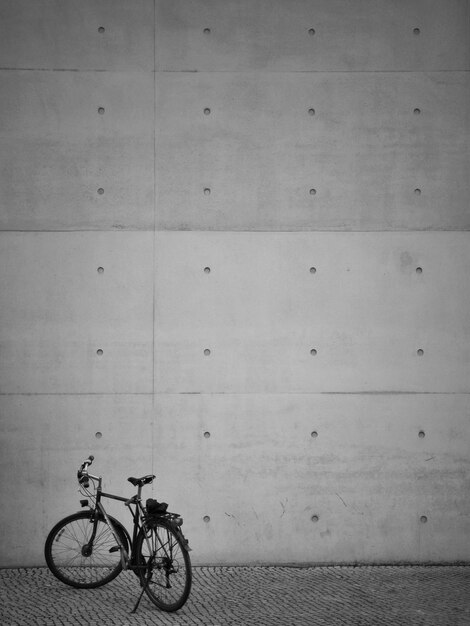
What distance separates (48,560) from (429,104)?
558cm

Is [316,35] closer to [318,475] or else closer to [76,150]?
[76,150]

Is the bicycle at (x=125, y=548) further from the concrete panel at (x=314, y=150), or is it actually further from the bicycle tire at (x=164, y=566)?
the concrete panel at (x=314, y=150)

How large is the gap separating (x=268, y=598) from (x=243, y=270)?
9.93ft

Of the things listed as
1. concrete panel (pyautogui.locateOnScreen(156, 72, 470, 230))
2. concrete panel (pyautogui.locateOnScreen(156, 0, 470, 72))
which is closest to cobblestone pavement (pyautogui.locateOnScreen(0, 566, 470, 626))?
concrete panel (pyautogui.locateOnScreen(156, 72, 470, 230))

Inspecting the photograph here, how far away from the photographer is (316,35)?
809 centimetres

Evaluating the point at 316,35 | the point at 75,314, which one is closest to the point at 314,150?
the point at 316,35

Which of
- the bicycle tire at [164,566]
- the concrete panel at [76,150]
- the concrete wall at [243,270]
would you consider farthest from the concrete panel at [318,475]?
the concrete panel at [76,150]

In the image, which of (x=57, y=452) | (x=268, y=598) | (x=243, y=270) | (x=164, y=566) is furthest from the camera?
(x=243, y=270)

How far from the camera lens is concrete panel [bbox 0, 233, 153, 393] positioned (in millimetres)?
7922

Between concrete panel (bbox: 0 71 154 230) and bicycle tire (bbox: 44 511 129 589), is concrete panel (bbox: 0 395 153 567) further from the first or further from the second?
concrete panel (bbox: 0 71 154 230)

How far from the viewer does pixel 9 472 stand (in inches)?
310

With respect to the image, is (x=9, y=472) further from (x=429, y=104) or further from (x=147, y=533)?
(x=429, y=104)

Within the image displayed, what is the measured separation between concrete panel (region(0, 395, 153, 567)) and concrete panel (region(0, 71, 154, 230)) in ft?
5.69

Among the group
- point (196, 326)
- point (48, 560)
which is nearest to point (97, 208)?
point (196, 326)
